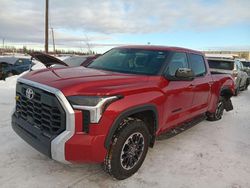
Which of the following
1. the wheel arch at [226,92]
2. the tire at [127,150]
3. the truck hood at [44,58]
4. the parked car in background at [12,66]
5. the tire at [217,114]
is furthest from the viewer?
the parked car in background at [12,66]

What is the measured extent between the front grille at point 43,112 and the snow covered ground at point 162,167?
699mm

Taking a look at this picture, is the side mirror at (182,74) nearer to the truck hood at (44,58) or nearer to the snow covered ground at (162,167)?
the snow covered ground at (162,167)

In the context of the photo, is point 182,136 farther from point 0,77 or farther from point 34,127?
point 0,77

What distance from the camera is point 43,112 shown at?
3.47m

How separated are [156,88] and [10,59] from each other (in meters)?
15.3

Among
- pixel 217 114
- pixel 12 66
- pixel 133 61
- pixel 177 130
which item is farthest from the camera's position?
pixel 12 66

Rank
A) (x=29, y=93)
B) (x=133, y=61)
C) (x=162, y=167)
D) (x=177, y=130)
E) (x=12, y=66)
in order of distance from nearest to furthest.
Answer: (x=29, y=93) → (x=162, y=167) → (x=133, y=61) → (x=177, y=130) → (x=12, y=66)

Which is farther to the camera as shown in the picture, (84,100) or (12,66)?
(12,66)

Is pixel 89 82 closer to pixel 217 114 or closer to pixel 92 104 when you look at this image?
pixel 92 104

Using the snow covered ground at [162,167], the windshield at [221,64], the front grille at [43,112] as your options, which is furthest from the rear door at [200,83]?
the windshield at [221,64]

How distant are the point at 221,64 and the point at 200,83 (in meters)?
7.19

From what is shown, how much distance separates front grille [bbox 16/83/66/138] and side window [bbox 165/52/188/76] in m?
1.96

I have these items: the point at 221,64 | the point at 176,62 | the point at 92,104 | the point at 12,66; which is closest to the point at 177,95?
the point at 176,62

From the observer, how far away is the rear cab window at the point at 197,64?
559 centimetres
